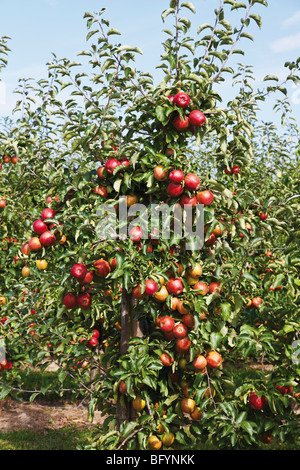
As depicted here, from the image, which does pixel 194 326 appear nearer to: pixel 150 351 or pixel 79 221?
pixel 150 351

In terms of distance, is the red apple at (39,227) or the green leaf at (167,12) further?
the red apple at (39,227)

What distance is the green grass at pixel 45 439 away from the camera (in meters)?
5.22

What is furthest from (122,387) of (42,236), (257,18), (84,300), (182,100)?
(257,18)

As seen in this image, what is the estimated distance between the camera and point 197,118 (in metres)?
2.56

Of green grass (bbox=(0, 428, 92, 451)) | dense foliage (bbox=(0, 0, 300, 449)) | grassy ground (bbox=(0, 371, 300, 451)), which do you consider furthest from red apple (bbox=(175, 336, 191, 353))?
green grass (bbox=(0, 428, 92, 451))

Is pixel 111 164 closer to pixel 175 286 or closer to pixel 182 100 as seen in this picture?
pixel 182 100

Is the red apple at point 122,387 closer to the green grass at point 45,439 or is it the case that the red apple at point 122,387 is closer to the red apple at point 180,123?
the red apple at point 180,123

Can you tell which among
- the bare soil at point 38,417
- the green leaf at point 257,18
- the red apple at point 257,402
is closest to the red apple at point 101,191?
the green leaf at point 257,18

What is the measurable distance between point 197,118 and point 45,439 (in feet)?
15.4

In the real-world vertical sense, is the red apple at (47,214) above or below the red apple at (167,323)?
above

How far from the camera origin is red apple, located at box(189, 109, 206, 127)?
257 centimetres

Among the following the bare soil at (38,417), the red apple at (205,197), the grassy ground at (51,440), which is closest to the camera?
the red apple at (205,197)

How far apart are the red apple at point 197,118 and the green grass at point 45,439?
3.91 m
